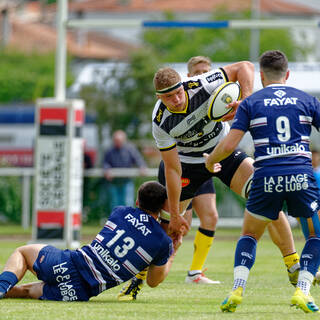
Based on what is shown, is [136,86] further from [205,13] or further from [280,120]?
[205,13]

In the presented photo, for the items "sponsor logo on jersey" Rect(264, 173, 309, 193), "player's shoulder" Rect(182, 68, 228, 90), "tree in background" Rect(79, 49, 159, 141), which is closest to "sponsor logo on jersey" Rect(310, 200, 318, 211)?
"sponsor logo on jersey" Rect(264, 173, 309, 193)

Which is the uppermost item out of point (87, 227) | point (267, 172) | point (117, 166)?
point (267, 172)

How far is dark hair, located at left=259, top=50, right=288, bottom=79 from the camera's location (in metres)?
6.54

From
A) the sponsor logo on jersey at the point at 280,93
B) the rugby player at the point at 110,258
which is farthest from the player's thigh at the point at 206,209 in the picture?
the sponsor logo on jersey at the point at 280,93

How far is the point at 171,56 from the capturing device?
60.6 m

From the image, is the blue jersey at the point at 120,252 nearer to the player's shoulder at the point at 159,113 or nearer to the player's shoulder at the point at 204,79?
the player's shoulder at the point at 159,113

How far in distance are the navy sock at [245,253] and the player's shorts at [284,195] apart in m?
0.23

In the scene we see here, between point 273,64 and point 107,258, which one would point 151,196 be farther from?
point 273,64

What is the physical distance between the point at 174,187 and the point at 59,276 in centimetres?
135

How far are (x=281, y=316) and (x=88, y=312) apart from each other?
1.34m

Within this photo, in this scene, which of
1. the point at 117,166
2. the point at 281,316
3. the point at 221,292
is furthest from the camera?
the point at 117,166

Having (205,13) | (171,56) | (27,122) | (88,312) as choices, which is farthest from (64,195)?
(205,13)

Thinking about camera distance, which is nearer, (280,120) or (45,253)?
(280,120)

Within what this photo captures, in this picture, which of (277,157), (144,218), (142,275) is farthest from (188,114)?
(277,157)
